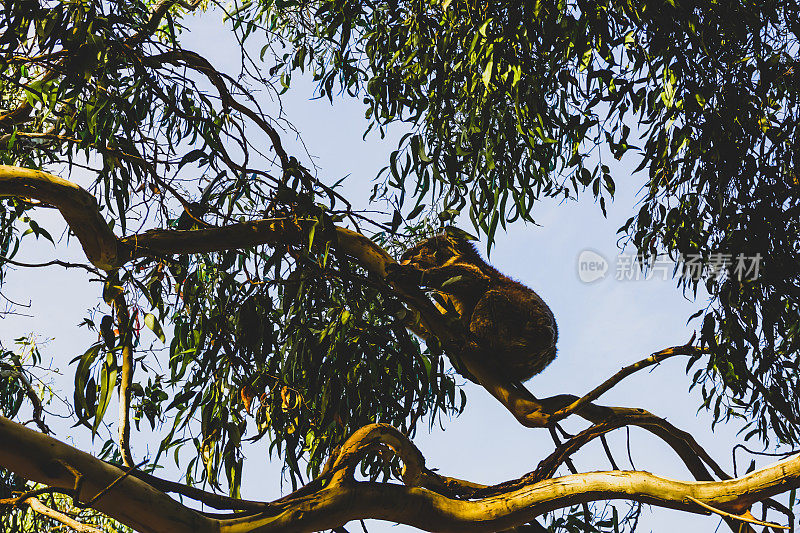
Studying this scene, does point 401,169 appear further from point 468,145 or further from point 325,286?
point 325,286

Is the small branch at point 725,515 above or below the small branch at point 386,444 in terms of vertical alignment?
below

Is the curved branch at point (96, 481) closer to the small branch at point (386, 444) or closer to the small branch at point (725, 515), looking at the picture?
the small branch at point (386, 444)

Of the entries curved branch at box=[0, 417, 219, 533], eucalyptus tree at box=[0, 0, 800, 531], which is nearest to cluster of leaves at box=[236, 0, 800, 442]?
eucalyptus tree at box=[0, 0, 800, 531]

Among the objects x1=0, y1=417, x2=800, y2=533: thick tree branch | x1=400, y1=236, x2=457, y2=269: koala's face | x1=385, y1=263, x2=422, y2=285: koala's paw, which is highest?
x1=400, y1=236, x2=457, y2=269: koala's face

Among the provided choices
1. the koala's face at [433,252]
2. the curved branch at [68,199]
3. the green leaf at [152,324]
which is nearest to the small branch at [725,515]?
the green leaf at [152,324]

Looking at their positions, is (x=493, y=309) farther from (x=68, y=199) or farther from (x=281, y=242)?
(x=68, y=199)

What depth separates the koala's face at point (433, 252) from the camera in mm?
3347

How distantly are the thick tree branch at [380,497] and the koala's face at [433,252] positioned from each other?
5.00 ft

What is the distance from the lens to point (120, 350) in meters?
1.96

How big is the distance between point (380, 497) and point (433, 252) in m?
1.75

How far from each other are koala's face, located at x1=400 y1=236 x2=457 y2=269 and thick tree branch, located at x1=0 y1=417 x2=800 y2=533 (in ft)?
5.00

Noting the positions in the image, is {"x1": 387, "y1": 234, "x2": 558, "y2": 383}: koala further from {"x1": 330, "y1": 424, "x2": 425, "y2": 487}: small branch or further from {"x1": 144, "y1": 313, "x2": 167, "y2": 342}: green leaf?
{"x1": 144, "y1": 313, "x2": 167, "y2": 342}: green leaf

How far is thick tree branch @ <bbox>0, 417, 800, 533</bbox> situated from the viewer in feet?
4.96

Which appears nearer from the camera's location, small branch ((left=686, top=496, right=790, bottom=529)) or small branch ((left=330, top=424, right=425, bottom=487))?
small branch ((left=686, top=496, right=790, bottom=529))
